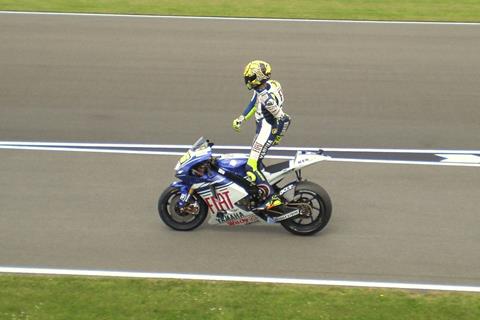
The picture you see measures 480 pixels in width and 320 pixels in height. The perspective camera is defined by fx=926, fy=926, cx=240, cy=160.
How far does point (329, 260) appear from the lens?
37.3ft

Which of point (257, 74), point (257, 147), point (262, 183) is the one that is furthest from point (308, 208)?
point (257, 74)

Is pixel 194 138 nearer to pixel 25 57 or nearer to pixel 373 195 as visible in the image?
pixel 373 195

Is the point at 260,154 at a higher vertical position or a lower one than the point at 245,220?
higher

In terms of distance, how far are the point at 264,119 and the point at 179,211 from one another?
1652 mm

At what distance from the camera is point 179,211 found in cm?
1216

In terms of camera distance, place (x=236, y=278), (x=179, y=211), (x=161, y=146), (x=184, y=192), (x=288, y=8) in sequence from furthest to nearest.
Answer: (x=288, y=8), (x=161, y=146), (x=179, y=211), (x=184, y=192), (x=236, y=278)

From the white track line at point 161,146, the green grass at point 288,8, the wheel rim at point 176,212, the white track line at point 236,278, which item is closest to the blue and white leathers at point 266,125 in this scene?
the wheel rim at point 176,212

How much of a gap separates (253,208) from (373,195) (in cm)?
230

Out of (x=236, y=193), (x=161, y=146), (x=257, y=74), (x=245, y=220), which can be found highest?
(x=257, y=74)

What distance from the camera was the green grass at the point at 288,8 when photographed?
81.3 feet

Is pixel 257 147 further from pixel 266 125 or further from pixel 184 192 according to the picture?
pixel 184 192

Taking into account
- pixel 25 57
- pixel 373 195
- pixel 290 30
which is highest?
pixel 290 30

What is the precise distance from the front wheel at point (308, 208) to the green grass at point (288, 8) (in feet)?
43.4

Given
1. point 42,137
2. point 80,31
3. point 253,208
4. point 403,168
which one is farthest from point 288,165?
point 80,31
